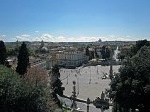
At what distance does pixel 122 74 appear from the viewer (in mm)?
28531

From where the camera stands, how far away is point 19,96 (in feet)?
78.3

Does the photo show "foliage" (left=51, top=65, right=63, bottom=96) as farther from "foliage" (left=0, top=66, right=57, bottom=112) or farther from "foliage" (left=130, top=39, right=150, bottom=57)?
"foliage" (left=0, top=66, right=57, bottom=112)

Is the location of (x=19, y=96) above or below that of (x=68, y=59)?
above

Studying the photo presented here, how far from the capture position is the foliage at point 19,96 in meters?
23.4

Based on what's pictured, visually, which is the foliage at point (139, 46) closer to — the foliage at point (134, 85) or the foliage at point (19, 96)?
the foliage at point (134, 85)

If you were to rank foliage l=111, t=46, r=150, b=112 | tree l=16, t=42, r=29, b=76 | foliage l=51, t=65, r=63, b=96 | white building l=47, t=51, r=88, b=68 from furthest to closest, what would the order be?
white building l=47, t=51, r=88, b=68, foliage l=51, t=65, r=63, b=96, tree l=16, t=42, r=29, b=76, foliage l=111, t=46, r=150, b=112

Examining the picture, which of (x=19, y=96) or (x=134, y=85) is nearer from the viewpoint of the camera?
(x=19, y=96)

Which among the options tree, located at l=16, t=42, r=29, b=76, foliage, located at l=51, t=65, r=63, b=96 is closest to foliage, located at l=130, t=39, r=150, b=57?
foliage, located at l=51, t=65, r=63, b=96

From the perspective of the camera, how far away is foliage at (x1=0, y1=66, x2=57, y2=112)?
23.4 metres

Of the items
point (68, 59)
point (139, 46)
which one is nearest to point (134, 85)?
point (139, 46)

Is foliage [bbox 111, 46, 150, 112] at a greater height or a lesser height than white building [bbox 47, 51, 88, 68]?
greater

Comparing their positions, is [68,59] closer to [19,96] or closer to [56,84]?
[56,84]

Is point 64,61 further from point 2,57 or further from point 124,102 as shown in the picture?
point 124,102

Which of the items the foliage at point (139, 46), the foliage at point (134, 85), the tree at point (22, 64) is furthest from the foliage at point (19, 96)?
the foliage at point (139, 46)
